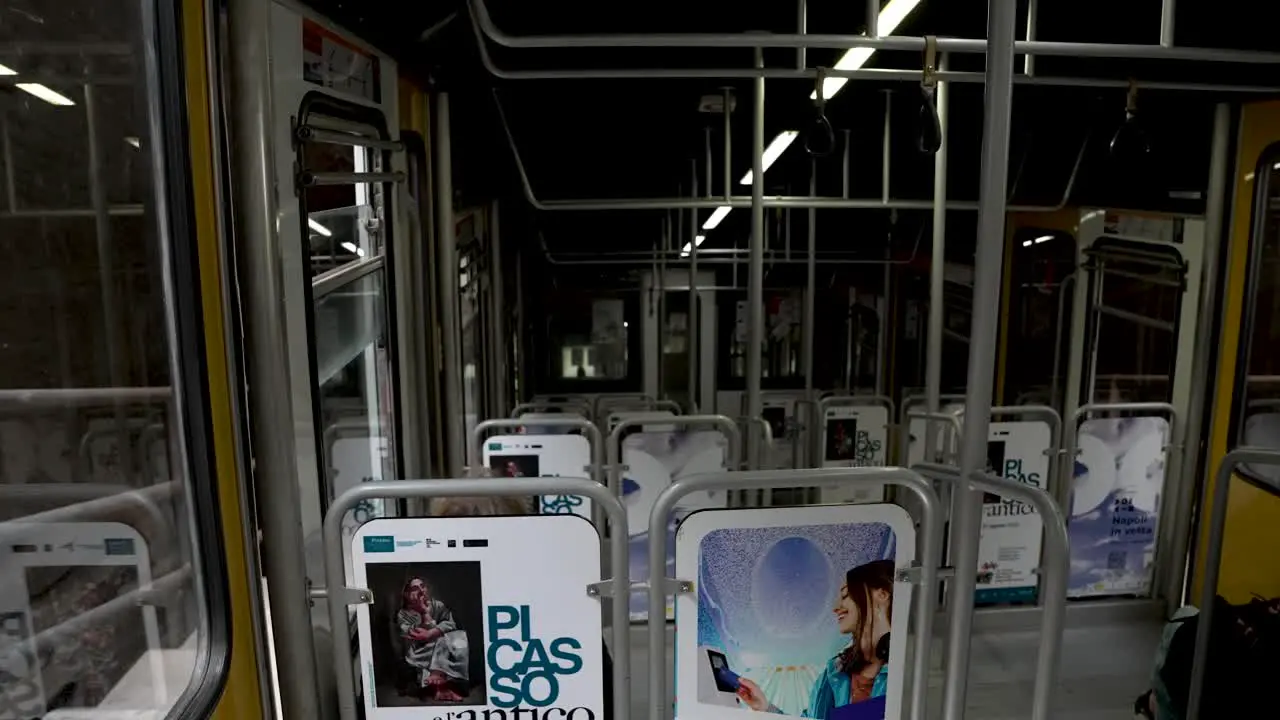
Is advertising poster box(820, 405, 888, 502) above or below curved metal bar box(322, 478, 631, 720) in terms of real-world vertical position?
below

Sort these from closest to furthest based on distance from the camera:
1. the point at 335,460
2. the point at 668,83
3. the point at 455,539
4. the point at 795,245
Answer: the point at 455,539 < the point at 335,460 < the point at 668,83 < the point at 795,245

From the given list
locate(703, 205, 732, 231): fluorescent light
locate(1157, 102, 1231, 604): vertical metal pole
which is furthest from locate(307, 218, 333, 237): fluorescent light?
locate(703, 205, 732, 231): fluorescent light

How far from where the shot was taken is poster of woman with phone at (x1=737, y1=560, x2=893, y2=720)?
1.79 metres

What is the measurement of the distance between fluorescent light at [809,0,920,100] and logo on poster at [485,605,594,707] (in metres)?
1.85

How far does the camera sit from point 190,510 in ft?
4.78

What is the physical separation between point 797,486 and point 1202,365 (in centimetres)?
371

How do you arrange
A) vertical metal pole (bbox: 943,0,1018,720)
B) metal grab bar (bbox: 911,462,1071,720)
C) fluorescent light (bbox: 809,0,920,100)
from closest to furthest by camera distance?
vertical metal pole (bbox: 943,0,1018,720)
metal grab bar (bbox: 911,462,1071,720)
fluorescent light (bbox: 809,0,920,100)

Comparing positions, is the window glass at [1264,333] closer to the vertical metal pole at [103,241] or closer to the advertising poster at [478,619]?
the advertising poster at [478,619]

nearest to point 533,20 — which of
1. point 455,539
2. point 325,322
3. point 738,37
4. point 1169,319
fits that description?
point 738,37

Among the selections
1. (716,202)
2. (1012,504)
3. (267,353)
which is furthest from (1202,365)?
(267,353)

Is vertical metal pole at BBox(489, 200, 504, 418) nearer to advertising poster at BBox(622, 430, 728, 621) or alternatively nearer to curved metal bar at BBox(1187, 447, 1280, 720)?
advertising poster at BBox(622, 430, 728, 621)

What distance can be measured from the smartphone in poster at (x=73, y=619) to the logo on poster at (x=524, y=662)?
0.63 m

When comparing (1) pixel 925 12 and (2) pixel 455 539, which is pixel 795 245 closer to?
(1) pixel 925 12

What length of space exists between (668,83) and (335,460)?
8.95 feet
